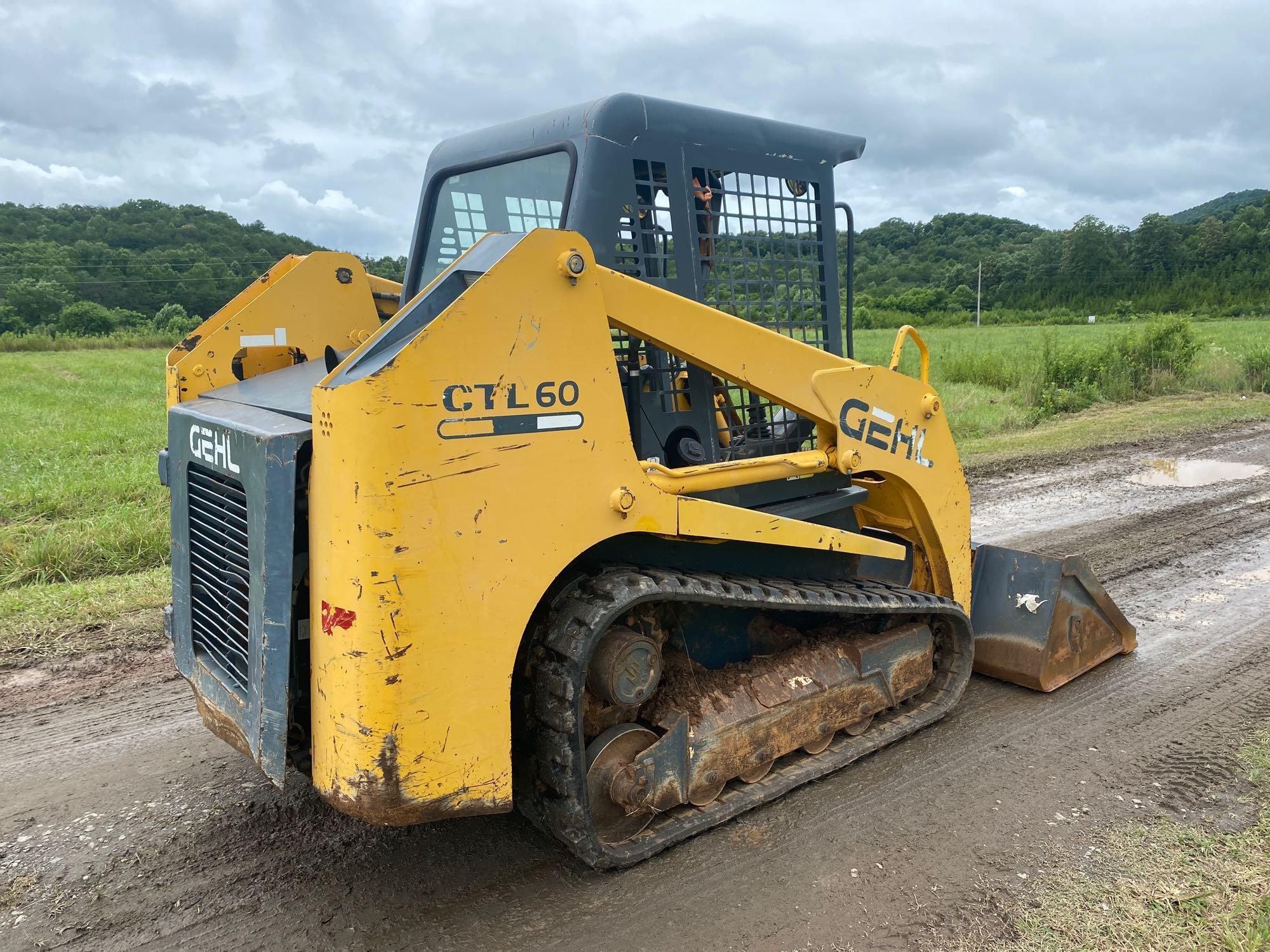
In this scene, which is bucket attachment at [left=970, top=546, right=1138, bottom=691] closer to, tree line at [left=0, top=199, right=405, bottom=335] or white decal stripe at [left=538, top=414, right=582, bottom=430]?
white decal stripe at [left=538, top=414, right=582, bottom=430]

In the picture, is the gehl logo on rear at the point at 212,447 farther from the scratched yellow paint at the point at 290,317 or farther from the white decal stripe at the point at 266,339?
the white decal stripe at the point at 266,339

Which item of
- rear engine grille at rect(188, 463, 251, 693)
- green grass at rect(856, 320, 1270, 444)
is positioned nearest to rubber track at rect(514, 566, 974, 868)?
rear engine grille at rect(188, 463, 251, 693)

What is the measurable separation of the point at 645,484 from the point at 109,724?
8.91ft

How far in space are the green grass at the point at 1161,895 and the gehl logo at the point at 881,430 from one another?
1.51m

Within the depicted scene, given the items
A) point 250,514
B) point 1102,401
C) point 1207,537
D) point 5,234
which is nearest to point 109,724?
point 250,514

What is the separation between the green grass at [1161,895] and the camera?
97.0 inches

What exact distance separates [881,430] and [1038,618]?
1384 mm

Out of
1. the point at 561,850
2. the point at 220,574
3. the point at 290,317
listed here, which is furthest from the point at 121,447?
the point at 561,850

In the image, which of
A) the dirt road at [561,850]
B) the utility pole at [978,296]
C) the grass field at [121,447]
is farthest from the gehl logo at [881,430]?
the utility pole at [978,296]

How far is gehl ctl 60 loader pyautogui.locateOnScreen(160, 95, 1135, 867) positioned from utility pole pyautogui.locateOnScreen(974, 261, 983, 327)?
144 feet

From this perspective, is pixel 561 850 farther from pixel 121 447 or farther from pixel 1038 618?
pixel 121 447

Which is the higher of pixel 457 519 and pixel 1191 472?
pixel 457 519

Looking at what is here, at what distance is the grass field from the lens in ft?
16.3

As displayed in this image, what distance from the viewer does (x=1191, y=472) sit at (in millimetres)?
8625
